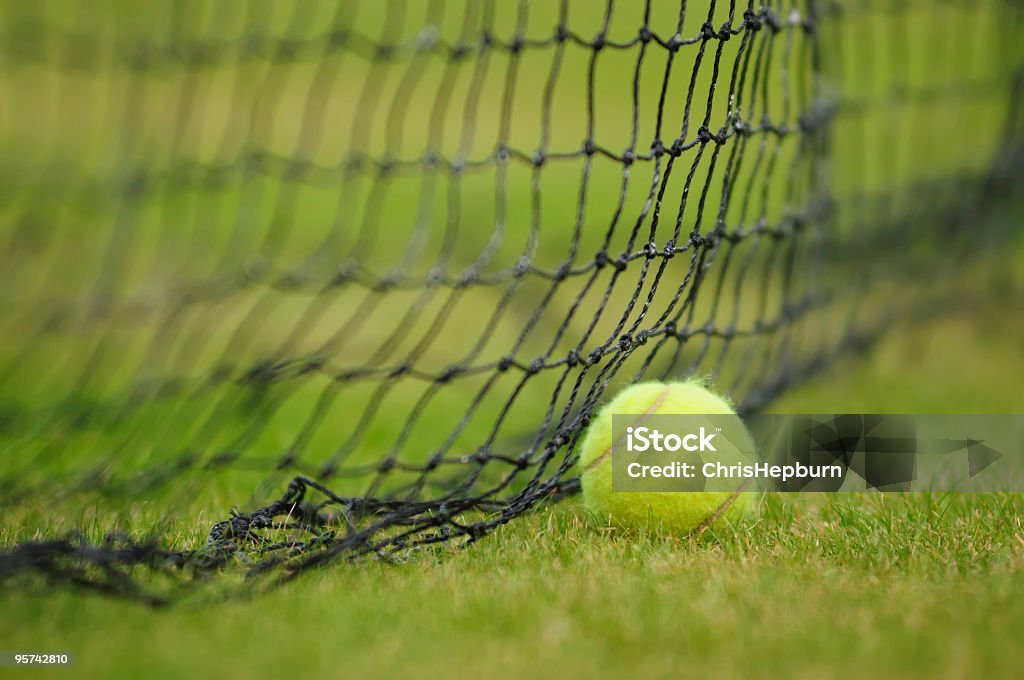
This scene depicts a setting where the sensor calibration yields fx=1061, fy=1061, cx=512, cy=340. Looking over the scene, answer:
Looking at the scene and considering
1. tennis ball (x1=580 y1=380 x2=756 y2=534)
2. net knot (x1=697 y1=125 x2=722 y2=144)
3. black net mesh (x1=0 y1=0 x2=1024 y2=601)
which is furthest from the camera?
net knot (x1=697 y1=125 x2=722 y2=144)

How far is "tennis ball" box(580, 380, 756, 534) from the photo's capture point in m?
2.19

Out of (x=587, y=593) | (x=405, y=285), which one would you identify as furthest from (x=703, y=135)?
(x=587, y=593)

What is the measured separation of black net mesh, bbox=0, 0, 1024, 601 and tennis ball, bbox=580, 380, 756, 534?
79 mm

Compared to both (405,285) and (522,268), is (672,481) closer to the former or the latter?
(522,268)

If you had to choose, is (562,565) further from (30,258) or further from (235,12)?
(235,12)

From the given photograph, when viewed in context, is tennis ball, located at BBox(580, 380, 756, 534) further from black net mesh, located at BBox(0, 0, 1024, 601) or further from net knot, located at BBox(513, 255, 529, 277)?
net knot, located at BBox(513, 255, 529, 277)

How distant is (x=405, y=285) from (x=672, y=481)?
81cm

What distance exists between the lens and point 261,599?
6.01ft

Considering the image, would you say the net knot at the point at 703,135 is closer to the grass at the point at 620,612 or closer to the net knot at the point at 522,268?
the net knot at the point at 522,268

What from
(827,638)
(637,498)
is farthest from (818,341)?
(827,638)

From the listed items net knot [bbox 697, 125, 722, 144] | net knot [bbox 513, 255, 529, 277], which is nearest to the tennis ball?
net knot [bbox 513, 255, 529, 277]

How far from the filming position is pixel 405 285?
2555 mm

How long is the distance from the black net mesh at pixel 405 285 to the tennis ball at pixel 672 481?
79 millimetres

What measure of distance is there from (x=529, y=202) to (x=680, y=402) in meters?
7.72
